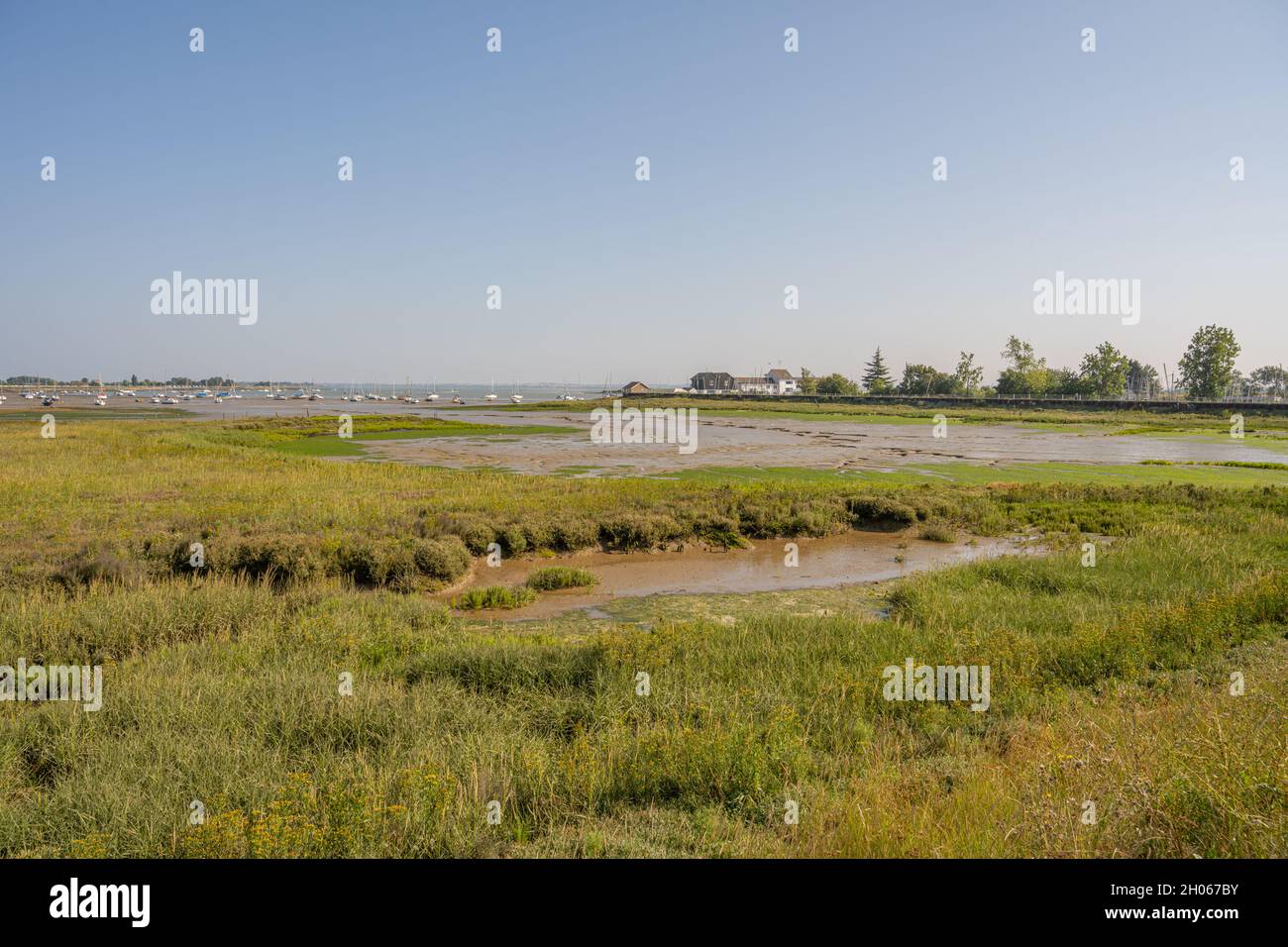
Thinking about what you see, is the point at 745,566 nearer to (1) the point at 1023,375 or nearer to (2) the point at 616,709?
(2) the point at 616,709

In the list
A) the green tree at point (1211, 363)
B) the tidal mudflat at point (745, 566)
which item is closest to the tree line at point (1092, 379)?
the green tree at point (1211, 363)

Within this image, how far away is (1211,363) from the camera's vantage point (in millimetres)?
96500

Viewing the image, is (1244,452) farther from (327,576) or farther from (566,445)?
(327,576)

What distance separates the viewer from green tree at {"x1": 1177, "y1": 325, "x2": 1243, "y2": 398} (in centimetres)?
9519

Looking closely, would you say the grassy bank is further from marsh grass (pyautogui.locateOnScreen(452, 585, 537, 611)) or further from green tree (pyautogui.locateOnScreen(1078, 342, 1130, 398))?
green tree (pyautogui.locateOnScreen(1078, 342, 1130, 398))

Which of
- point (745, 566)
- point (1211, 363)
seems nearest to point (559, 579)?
point (745, 566)

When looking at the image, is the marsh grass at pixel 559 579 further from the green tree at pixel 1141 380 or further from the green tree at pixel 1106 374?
the green tree at pixel 1141 380

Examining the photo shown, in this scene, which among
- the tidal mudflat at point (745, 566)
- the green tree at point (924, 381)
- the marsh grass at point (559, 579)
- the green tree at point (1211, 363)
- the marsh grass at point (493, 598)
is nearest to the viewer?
the marsh grass at point (493, 598)

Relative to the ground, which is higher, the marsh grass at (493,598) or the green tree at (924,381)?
the green tree at (924,381)

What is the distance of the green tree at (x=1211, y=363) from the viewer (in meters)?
95.2

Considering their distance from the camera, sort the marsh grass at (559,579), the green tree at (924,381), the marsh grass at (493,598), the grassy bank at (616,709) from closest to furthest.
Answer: the grassy bank at (616,709)
the marsh grass at (493,598)
the marsh grass at (559,579)
the green tree at (924,381)

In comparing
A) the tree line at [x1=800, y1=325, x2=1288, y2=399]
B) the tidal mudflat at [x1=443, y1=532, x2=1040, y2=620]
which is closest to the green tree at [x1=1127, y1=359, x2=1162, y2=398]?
the tree line at [x1=800, y1=325, x2=1288, y2=399]
